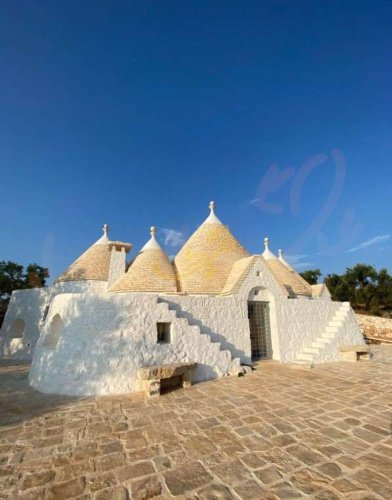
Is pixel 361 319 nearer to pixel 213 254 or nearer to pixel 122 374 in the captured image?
pixel 213 254

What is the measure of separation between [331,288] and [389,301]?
6.42 metres

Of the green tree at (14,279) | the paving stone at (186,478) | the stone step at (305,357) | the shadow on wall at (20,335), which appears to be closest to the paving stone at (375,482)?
the paving stone at (186,478)

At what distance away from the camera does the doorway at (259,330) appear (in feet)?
32.5

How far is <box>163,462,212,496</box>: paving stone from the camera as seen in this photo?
2.76m

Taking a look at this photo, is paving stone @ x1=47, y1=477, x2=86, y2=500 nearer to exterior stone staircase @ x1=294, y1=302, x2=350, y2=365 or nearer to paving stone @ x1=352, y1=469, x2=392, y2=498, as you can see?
paving stone @ x1=352, y1=469, x2=392, y2=498

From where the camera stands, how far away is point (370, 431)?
3.95m

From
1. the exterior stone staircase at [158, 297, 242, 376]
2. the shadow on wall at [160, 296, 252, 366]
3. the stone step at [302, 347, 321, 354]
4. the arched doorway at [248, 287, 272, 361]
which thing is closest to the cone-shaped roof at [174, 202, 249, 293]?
the arched doorway at [248, 287, 272, 361]

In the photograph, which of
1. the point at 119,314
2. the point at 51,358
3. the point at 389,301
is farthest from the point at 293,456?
the point at 389,301

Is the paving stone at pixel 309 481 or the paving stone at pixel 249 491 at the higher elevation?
the paving stone at pixel 309 481

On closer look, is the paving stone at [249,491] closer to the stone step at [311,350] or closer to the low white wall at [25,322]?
the stone step at [311,350]

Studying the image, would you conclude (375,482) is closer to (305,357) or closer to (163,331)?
(163,331)

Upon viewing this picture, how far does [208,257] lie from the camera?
11.5 metres

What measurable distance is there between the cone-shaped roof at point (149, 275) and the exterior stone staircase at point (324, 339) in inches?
222

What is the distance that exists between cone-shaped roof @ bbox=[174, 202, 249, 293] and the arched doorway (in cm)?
143
